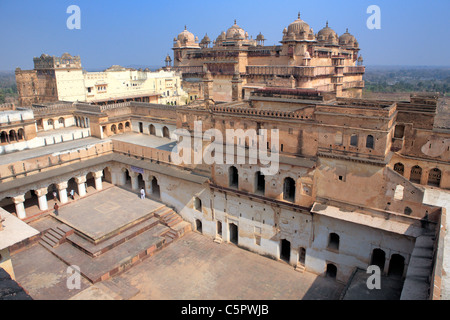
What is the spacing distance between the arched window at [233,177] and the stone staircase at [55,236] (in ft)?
33.6

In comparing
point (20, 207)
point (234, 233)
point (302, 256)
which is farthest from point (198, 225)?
point (20, 207)

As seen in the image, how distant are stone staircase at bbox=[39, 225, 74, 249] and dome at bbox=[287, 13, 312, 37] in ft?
95.0

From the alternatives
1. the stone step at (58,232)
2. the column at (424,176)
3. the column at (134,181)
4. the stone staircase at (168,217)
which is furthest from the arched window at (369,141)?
the stone step at (58,232)

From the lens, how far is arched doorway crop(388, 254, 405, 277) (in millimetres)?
Answer: 15873

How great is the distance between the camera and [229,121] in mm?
19172

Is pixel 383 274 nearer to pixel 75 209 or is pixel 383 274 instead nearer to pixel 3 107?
pixel 75 209

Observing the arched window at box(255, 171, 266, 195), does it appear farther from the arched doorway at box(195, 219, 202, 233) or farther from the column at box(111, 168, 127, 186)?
the column at box(111, 168, 127, 186)

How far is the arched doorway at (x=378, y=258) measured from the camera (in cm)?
1621

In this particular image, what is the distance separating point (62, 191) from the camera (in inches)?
906

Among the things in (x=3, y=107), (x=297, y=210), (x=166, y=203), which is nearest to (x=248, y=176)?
(x=297, y=210)

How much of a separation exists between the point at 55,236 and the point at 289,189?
47.1 feet

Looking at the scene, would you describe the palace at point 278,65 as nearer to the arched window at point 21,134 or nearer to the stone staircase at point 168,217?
the stone staircase at point 168,217

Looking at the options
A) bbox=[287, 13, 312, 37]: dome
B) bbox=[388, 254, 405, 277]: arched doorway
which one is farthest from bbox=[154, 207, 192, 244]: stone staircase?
bbox=[287, 13, 312, 37]: dome
